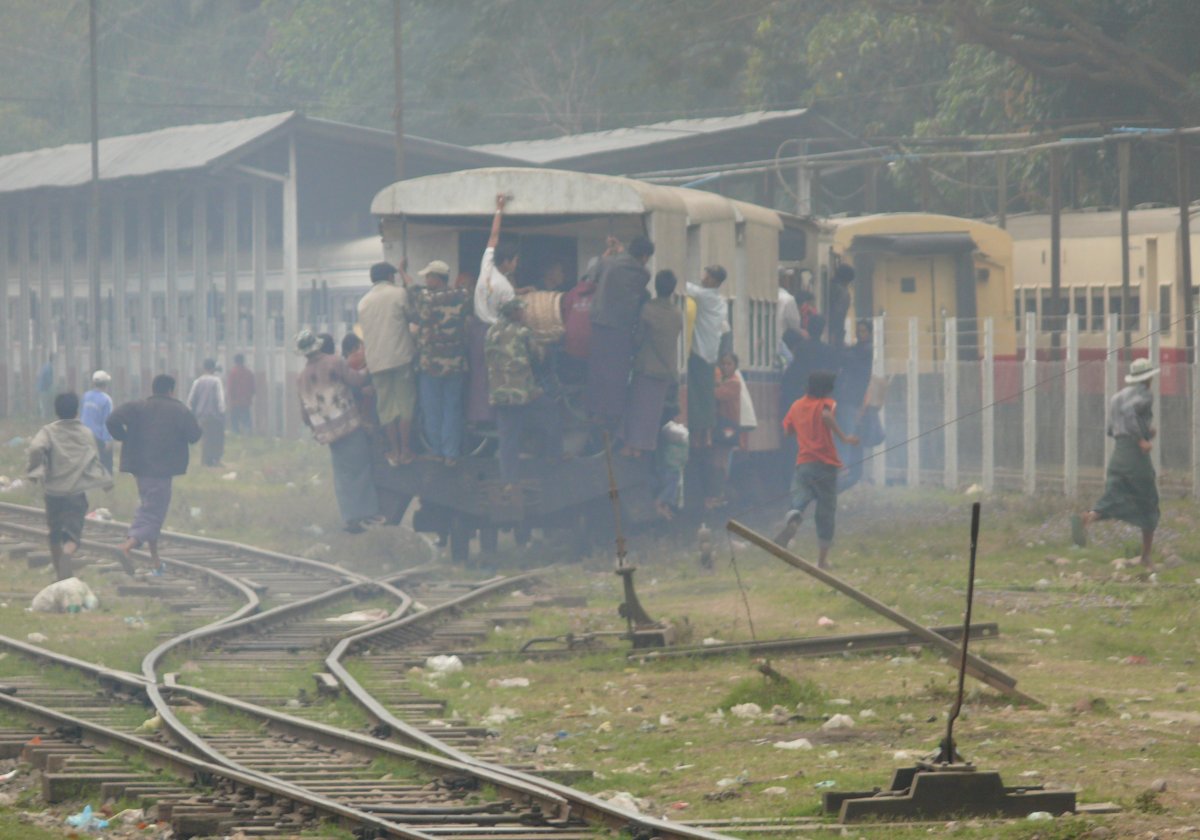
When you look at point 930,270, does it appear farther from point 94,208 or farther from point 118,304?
point 118,304

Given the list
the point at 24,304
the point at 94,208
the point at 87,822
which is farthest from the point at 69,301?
the point at 87,822

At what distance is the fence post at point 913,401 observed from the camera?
2283cm

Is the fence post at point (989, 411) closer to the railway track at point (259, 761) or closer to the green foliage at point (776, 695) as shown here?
the railway track at point (259, 761)

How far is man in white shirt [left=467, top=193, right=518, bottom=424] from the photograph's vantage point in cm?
1727

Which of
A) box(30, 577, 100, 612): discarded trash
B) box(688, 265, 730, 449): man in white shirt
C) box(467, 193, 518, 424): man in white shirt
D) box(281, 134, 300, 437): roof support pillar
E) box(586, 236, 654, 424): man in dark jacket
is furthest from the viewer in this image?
box(281, 134, 300, 437): roof support pillar

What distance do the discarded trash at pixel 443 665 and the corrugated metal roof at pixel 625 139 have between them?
2300cm

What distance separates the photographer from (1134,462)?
15.6 m

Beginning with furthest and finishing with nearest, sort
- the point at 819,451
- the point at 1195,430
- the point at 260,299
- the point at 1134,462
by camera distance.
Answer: the point at 260,299 → the point at 1195,430 → the point at 819,451 → the point at 1134,462

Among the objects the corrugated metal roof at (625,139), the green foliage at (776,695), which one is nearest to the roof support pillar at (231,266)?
the corrugated metal roof at (625,139)

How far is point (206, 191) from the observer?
128 ft

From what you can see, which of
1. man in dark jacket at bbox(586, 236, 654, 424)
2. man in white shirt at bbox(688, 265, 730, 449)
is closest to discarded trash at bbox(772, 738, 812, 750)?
man in dark jacket at bbox(586, 236, 654, 424)

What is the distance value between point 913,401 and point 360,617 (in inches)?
385

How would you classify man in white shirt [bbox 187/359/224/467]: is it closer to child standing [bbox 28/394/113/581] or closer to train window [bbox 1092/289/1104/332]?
train window [bbox 1092/289/1104/332]

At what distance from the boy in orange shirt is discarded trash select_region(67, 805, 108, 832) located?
8736mm
